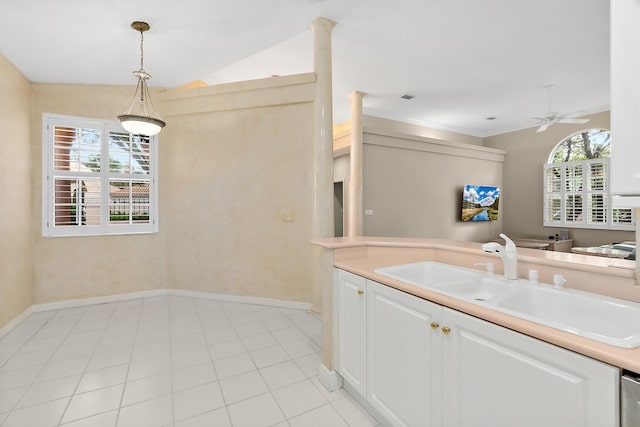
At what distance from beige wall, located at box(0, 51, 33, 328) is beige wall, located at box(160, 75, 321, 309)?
148 centimetres

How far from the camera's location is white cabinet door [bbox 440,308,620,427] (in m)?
0.85

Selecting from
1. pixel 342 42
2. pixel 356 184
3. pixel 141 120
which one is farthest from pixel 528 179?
pixel 141 120

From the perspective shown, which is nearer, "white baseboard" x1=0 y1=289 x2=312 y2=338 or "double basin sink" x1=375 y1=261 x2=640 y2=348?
"double basin sink" x1=375 y1=261 x2=640 y2=348

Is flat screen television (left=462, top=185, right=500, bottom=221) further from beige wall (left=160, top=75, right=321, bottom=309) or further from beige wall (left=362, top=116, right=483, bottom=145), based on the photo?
beige wall (left=160, top=75, right=321, bottom=309)

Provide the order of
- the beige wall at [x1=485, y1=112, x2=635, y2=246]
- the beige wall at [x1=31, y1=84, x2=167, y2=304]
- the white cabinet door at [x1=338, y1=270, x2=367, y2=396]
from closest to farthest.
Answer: the white cabinet door at [x1=338, y1=270, x2=367, y2=396] → the beige wall at [x1=31, y1=84, x2=167, y2=304] → the beige wall at [x1=485, y1=112, x2=635, y2=246]

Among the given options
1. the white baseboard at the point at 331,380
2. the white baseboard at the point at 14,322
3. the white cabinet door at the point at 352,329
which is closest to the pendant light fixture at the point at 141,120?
the white baseboard at the point at 14,322

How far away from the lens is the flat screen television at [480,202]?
253 inches

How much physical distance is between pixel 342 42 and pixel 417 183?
3.01 m

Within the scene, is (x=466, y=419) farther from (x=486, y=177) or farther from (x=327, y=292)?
(x=486, y=177)

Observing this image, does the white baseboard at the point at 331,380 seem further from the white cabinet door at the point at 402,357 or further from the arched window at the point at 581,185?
the arched window at the point at 581,185

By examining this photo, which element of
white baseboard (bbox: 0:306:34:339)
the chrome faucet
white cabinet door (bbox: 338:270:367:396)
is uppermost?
the chrome faucet

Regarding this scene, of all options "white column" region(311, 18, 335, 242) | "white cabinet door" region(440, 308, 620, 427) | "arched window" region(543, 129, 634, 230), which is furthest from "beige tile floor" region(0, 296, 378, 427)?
"arched window" region(543, 129, 634, 230)

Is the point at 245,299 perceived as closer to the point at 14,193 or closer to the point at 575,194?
Result: the point at 14,193

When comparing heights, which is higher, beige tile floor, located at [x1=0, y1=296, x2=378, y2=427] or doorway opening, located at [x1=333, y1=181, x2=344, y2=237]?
doorway opening, located at [x1=333, y1=181, x2=344, y2=237]
